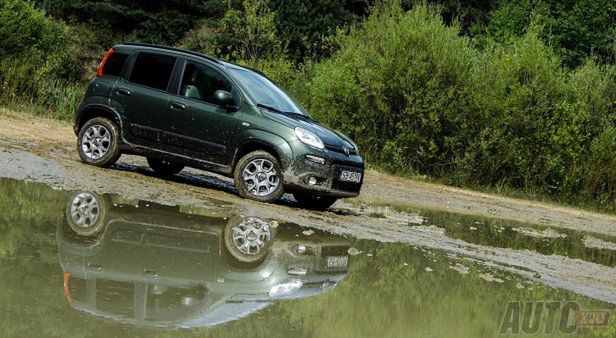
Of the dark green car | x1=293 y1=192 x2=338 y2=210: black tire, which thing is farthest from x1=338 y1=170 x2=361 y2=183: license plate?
x1=293 y1=192 x2=338 y2=210: black tire

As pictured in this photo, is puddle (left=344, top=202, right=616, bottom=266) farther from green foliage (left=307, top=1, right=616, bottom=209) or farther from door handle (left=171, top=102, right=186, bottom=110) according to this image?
green foliage (left=307, top=1, right=616, bottom=209)

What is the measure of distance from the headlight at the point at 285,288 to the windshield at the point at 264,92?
606 centimetres

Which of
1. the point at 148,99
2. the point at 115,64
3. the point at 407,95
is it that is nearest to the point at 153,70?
the point at 148,99

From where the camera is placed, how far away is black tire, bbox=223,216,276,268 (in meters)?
8.38

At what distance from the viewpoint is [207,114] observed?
1342 cm

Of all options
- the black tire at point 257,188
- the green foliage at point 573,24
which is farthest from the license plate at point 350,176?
the green foliage at point 573,24

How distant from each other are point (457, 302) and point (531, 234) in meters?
7.20

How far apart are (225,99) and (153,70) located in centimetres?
151

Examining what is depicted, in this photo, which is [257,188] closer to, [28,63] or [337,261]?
[337,261]

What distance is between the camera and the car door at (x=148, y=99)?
1370 cm

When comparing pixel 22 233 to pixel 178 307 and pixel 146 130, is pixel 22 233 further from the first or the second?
pixel 146 130

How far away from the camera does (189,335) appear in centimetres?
551

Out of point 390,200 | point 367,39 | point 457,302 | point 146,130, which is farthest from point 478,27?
point 457,302

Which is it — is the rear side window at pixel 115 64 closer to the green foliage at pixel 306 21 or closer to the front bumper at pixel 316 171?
the front bumper at pixel 316 171
